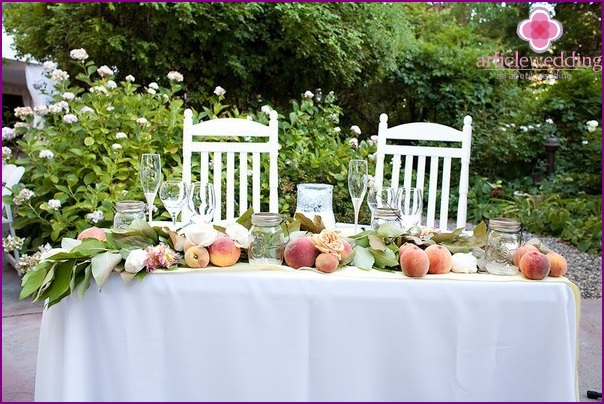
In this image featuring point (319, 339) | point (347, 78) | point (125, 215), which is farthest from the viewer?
point (347, 78)

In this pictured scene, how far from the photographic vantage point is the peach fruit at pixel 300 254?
1126 mm

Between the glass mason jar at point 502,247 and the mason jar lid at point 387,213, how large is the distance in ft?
0.81

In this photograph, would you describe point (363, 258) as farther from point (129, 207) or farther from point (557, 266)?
point (129, 207)

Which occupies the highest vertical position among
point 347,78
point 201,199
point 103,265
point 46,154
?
point 347,78

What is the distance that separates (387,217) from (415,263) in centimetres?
26

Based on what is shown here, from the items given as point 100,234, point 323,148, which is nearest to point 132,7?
point 323,148

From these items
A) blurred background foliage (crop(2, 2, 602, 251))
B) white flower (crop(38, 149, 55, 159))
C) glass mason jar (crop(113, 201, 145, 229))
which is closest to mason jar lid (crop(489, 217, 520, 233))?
glass mason jar (crop(113, 201, 145, 229))

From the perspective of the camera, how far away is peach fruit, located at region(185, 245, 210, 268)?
3.64ft

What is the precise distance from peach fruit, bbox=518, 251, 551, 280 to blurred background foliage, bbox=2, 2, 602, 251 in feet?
7.83

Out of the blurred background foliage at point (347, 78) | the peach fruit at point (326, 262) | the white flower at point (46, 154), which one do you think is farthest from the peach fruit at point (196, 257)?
the blurred background foliage at point (347, 78)

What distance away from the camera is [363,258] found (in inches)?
45.9

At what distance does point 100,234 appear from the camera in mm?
1226

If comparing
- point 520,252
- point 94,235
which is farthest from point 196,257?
point 520,252

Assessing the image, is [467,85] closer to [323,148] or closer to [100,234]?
[323,148]
